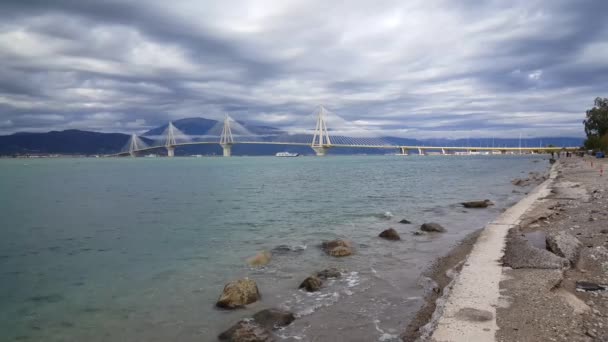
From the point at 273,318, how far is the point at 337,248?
12.5ft

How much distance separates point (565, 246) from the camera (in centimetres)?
672

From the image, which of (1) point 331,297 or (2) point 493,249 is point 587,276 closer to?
(2) point 493,249

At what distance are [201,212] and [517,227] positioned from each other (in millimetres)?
11916

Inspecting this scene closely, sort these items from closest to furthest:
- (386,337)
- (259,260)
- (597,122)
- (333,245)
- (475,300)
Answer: (475,300) < (386,337) < (259,260) < (333,245) < (597,122)

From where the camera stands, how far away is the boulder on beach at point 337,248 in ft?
29.3

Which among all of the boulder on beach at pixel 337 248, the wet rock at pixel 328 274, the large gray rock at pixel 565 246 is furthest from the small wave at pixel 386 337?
the boulder on beach at pixel 337 248

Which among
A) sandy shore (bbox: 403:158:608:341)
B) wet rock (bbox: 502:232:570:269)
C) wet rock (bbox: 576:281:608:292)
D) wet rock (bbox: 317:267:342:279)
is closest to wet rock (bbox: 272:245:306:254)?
wet rock (bbox: 317:267:342:279)

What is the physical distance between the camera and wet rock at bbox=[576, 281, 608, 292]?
502 centimetres

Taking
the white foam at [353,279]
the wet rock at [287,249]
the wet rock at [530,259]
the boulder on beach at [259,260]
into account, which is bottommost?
the wet rock at [287,249]

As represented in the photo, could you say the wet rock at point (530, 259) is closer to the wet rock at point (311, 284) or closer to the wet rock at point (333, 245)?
the wet rock at point (311, 284)

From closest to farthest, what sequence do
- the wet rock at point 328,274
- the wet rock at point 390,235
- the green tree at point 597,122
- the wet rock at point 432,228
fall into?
the wet rock at point 328,274 → the wet rock at point 390,235 → the wet rock at point 432,228 → the green tree at point 597,122

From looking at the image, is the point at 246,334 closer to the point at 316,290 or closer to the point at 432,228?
the point at 316,290

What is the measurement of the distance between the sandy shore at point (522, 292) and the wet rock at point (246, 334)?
1.67 m

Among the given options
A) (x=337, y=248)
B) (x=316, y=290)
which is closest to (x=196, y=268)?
(x=316, y=290)
